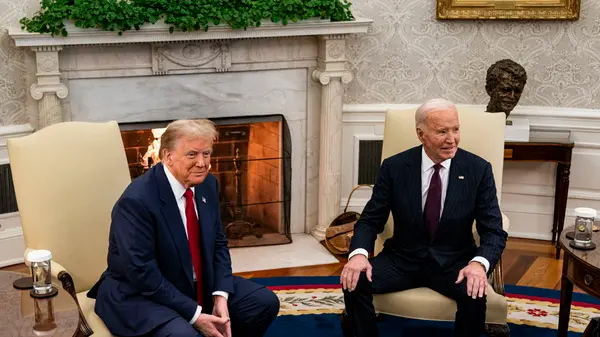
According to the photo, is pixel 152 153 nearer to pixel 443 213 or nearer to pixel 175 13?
pixel 175 13

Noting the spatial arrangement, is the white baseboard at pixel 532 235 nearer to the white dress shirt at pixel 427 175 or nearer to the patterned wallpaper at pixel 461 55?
the patterned wallpaper at pixel 461 55

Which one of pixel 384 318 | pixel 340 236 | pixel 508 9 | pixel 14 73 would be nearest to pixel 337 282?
pixel 340 236

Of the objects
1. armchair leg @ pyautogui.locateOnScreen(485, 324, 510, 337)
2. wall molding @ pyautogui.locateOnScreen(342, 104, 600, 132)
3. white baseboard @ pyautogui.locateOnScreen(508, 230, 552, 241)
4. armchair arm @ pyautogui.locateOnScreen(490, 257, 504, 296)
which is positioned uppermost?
wall molding @ pyautogui.locateOnScreen(342, 104, 600, 132)

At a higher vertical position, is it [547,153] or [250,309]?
[547,153]

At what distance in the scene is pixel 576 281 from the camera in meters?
3.46

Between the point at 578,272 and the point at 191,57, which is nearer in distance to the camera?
the point at 578,272

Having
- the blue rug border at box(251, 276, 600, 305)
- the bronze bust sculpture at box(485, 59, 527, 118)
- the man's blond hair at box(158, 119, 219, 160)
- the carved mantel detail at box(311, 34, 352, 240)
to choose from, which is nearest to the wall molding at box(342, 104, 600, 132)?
the carved mantel detail at box(311, 34, 352, 240)

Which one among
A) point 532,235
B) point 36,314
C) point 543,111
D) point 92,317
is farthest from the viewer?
point 532,235

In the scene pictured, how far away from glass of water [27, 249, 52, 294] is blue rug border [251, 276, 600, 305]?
2.06 m

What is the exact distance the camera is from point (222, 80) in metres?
5.36

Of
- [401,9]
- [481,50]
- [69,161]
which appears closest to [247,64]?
[401,9]

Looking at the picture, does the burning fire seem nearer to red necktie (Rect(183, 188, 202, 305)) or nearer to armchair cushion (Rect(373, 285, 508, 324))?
red necktie (Rect(183, 188, 202, 305))

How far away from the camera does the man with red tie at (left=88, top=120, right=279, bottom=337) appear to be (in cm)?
314

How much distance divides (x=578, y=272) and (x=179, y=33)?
8.73ft
